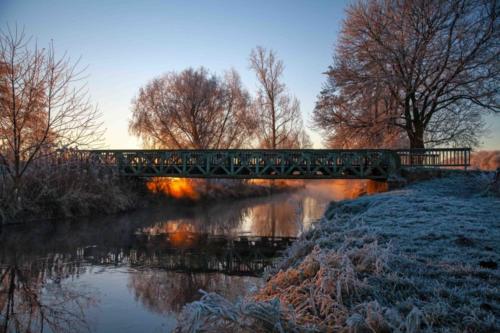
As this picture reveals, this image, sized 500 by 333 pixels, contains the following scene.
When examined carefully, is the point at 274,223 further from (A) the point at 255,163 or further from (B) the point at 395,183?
(B) the point at 395,183

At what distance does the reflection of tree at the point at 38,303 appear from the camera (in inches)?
181

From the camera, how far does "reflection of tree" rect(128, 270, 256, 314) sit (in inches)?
213

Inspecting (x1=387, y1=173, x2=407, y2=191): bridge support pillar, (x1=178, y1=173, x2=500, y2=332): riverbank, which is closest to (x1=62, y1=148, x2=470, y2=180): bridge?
(x1=387, y1=173, x2=407, y2=191): bridge support pillar

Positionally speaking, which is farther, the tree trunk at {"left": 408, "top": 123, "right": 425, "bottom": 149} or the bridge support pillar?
the tree trunk at {"left": 408, "top": 123, "right": 425, "bottom": 149}

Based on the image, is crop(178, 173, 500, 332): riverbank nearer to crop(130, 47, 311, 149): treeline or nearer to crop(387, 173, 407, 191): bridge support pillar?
crop(387, 173, 407, 191): bridge support pillar

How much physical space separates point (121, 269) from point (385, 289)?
5.18m

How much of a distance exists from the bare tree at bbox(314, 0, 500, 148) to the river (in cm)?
849

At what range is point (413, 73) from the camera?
18.8m

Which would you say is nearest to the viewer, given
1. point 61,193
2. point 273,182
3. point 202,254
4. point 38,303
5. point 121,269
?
point 38,303

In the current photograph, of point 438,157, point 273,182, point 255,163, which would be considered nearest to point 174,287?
point 255,163

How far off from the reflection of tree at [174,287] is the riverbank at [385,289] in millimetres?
1119

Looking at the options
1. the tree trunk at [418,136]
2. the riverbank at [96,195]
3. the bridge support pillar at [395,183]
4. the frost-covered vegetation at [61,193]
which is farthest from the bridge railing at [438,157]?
the frost-covered vegetation at [61,193]

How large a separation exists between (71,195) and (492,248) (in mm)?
14039

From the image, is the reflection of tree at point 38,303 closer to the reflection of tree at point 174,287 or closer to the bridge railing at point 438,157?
the reflection of tree at point 174,287
